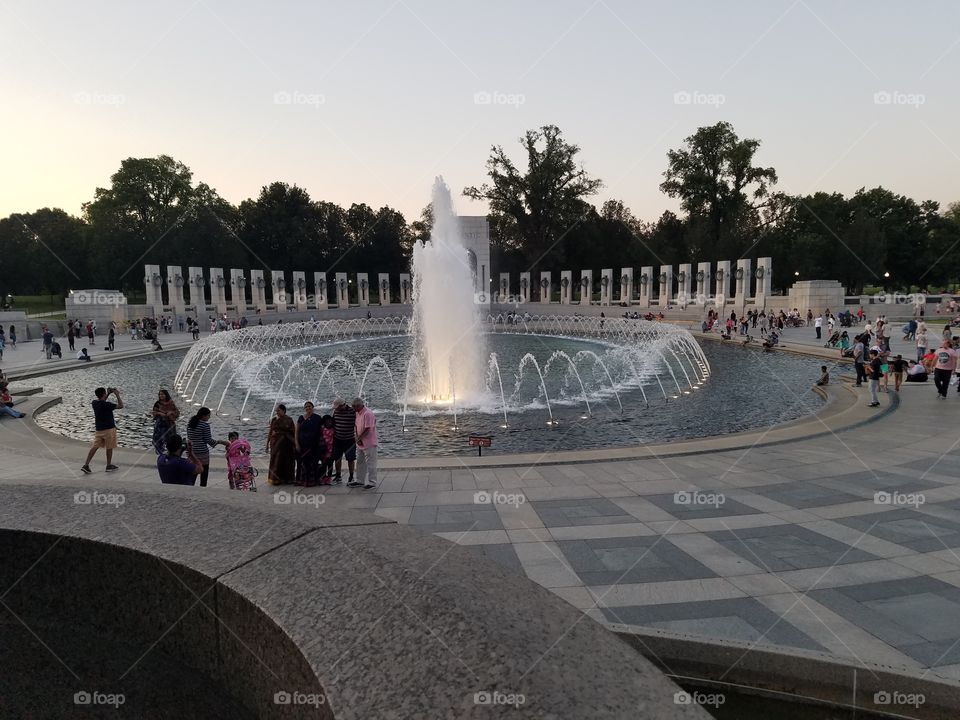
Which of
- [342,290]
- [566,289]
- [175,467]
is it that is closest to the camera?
[175,467]

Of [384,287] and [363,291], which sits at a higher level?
[384,287]

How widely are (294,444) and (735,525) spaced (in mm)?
7282

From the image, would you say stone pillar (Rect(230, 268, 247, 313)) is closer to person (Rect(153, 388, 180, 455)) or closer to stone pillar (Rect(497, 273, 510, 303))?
stone pillar (Rect(497, 273, 510, 303))

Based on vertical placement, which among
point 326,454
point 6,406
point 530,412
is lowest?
point 530,412

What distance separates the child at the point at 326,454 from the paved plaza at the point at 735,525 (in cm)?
52

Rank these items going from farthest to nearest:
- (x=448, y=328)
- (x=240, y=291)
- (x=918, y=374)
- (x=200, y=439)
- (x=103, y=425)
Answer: (x=240, y=291) < (x=448, y=328) < (x=918, y=374) < (x=103, y=425) < (x=200, y=439)

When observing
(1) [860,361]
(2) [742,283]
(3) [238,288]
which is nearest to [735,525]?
(1) [860,361]

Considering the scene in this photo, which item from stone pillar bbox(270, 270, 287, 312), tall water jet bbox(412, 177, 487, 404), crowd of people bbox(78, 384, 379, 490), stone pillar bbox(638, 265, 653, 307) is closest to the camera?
crowd of people bbox(78, 384, 379, 490)

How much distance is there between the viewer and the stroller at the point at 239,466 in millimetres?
9492

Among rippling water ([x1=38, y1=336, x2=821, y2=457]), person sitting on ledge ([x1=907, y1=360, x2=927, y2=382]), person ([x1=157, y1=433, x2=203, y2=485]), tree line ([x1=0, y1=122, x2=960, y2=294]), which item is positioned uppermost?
tree line ([x1=0, y1=122, x2=960, y2=294])

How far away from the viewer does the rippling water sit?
571 inches

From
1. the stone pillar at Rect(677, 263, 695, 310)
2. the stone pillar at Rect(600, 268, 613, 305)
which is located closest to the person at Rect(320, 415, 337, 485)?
the stone pillar at Rect(677, 263, 695, 310)

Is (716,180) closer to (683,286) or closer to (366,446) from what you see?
(683,286)

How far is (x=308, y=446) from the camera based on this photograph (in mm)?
10211
